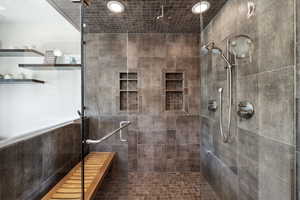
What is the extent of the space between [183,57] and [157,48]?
1.37 feet

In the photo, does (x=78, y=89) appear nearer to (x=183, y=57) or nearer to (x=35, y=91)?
(x=35, y=91)

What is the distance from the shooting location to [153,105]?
2543mm

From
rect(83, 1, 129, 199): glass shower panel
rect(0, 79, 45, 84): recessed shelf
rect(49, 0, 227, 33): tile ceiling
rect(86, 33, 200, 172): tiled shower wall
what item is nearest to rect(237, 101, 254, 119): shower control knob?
rect(86, 33, 200, 172): tiled shower wall

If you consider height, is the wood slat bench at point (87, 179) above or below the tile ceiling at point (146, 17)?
below

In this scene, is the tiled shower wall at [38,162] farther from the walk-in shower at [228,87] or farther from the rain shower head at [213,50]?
Answer: the rain shower head at [213,50]

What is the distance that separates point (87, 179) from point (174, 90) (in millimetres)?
1645

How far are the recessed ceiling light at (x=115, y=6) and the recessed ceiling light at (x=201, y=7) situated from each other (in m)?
0.87

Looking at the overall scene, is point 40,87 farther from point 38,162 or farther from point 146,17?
point 146,17

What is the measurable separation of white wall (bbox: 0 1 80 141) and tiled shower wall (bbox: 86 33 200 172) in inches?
17.0

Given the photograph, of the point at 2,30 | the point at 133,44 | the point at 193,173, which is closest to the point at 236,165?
the point at 193,173

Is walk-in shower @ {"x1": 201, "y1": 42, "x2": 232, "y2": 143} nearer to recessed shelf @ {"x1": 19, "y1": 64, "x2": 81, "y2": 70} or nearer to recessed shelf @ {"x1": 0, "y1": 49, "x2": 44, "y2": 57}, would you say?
recessed shelf @ {"x1": 19, "y1": 64, "x2": 81, "y2": 70}

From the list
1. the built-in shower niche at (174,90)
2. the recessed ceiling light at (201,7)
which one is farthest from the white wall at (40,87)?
the recessed ceiling light at (201,7)

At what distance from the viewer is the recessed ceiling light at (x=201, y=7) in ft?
6.24

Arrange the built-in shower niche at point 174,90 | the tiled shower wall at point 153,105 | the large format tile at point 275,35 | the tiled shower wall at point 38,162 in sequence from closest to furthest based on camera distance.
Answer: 1. the large format tile at point 275,35
2. the tiled shower wall at point 38,162
3. the tiled shower wall at point 153,105
4. the built-in shower niche at point 174,90
